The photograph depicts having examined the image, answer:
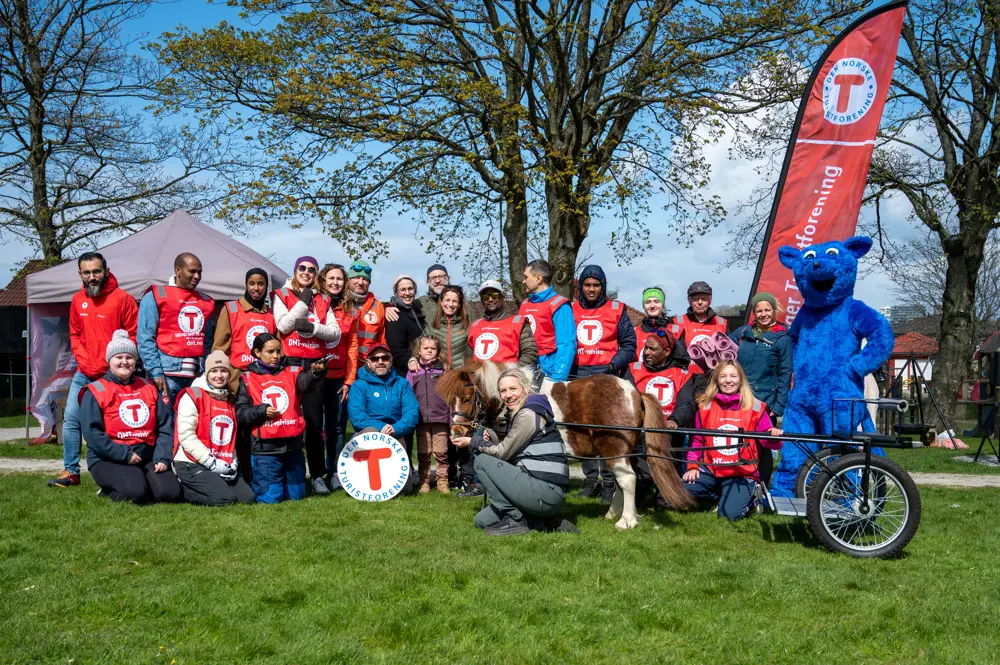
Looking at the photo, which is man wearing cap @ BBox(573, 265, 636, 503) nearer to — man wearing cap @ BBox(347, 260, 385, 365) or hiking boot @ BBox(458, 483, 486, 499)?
hiking boot @ BBox(458, 483, 486, 499)

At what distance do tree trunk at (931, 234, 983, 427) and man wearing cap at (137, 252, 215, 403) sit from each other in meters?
14.0

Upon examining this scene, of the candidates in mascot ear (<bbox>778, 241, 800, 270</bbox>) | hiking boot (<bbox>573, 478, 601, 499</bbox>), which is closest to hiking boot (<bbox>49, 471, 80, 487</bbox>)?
hiking boot (<bbox>573, 478, 601, 499</bbox>)

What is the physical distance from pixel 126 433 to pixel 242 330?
3.98ft

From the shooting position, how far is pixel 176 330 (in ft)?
24.0

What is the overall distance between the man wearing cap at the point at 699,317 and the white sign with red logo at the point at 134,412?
14.7ft

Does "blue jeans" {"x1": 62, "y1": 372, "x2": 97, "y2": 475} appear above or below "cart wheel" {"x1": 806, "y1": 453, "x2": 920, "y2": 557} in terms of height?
above

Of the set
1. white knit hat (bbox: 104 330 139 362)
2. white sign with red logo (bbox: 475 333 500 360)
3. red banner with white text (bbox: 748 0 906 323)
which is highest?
red banner with white text (bbox: 748 0 906 323)

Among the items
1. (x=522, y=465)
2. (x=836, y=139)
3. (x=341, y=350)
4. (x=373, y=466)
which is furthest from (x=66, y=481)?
(x=836, y=139)

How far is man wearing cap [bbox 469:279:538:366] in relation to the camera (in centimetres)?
677

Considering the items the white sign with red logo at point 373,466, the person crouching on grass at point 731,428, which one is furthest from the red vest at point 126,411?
the person crouching on grass at point 731,428

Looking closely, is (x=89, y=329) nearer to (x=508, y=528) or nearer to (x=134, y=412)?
(x=134, y=412)

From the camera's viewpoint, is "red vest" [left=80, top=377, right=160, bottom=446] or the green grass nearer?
the green grass

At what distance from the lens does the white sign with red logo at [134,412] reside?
669cm

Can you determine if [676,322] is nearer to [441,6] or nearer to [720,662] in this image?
[720,662]
